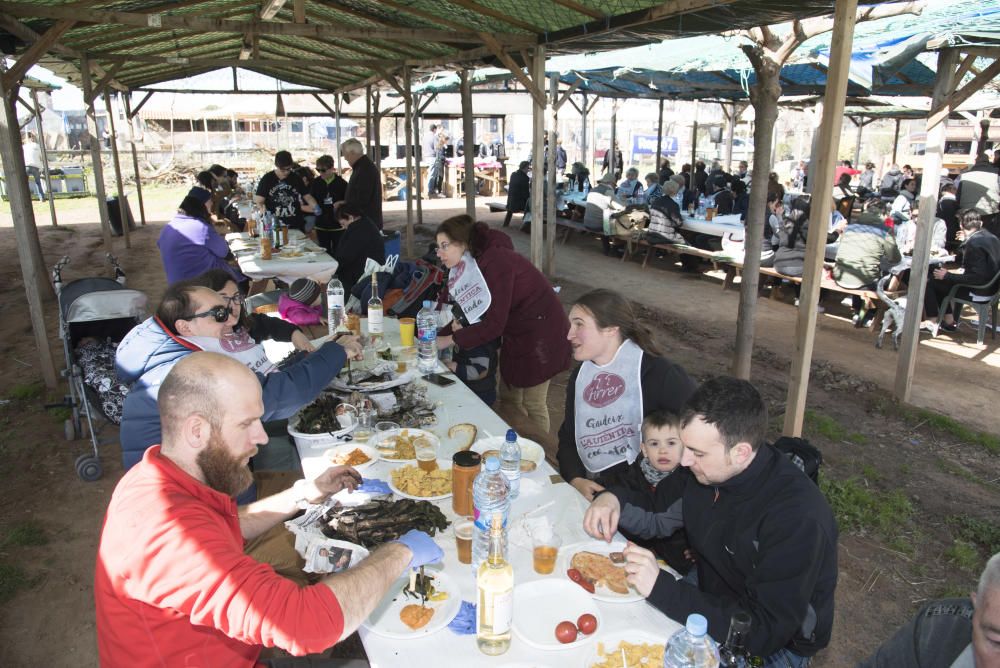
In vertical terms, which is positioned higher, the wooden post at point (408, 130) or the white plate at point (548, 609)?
the wooden post at point (408, 130)

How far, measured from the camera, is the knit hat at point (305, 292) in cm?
564

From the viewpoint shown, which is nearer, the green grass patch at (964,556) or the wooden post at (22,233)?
the green grass patch at (964,556)

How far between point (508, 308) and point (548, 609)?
2.49 metres

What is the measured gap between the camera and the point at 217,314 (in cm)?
300

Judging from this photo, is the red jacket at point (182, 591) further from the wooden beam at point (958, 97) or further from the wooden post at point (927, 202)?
the wooden beam at point (958, 97)

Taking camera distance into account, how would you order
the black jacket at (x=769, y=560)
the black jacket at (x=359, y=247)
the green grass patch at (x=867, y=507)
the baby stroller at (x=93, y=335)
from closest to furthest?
the black jacket at (x=769, y=560), the green grass patch at (x=867, y=507), the baby stroller at (x=93, y=335), the black jacket at (x=359, y=247)

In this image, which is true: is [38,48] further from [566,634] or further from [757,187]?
[566,634]

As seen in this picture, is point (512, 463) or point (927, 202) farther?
point (927, 202)

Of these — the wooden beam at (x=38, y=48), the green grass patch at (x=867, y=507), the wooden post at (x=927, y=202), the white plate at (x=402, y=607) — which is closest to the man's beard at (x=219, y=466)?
the white plate at (x=402, y=607)

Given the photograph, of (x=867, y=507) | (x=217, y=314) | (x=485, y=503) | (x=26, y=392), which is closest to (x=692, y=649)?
A: (x=485, y=503)

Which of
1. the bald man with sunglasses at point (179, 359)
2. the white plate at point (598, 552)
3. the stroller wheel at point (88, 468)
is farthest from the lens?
the stroller wheel at point (88, 468)

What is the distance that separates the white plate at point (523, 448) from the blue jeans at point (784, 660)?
3.60ft

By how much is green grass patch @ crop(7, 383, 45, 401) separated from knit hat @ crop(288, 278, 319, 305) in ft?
8.23

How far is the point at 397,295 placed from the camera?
213 inches
